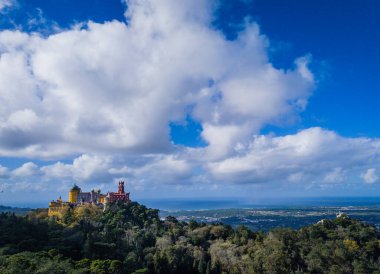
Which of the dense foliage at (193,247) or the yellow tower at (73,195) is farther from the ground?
the yellow tower at (73,195)

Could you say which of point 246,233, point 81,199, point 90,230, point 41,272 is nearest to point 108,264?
point 41,272

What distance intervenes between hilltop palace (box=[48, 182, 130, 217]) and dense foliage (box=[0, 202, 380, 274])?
11.1 meters

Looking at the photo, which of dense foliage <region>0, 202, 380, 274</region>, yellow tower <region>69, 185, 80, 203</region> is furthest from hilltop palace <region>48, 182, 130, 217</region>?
dense foliage <region>0, 202, 380, 274</region>

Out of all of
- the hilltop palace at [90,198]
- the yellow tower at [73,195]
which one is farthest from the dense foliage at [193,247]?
the yellow tower at [73,195]

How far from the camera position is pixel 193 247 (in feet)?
145

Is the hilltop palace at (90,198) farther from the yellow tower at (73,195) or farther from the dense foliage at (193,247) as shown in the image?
the dense foliage at (193,247)

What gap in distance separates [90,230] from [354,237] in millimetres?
33463

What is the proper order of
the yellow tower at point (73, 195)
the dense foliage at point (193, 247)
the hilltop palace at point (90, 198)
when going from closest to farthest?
the dense foliage at point (193, 247)
the hilltop palace at point (90, 198)
the yellow tower at point (73, 195)

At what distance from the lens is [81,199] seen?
68.2 metres

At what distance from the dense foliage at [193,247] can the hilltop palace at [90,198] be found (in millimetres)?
11102

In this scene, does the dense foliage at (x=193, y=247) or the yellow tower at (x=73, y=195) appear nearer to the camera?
the dense foliage at (x=193, y=247)

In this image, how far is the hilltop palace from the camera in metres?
63.4

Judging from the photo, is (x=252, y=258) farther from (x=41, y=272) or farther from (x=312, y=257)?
(x=41, y=272)

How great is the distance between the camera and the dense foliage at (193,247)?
1453 inches
